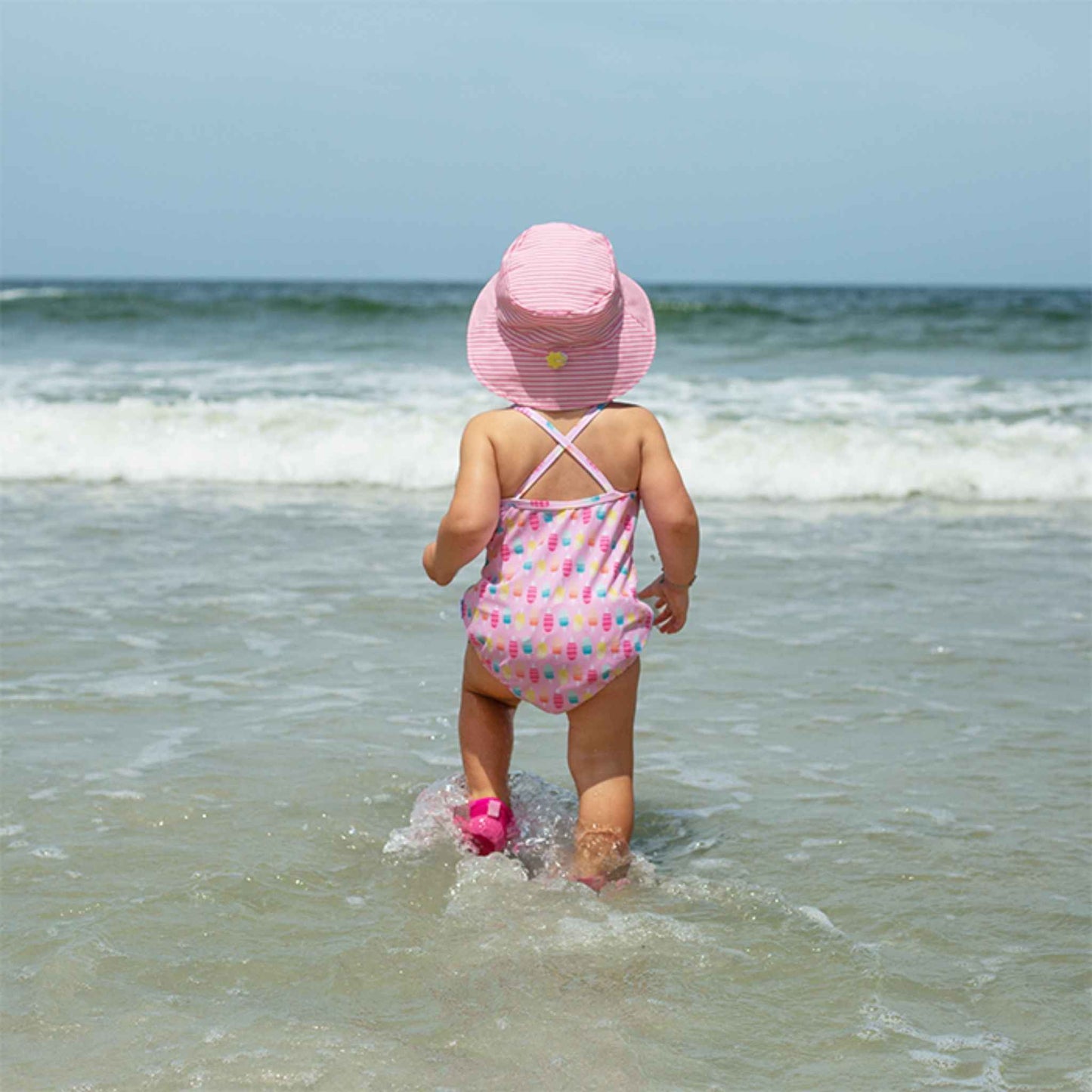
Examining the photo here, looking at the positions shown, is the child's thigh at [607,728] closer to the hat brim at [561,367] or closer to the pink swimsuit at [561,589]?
the pink swimsuit at [561,589]

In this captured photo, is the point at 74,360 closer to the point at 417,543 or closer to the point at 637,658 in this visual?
the point at 417,543

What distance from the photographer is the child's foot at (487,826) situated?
3104mm

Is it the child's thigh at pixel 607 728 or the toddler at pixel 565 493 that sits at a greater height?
the toddler at pixel 565 493

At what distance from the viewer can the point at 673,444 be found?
33.7 feet

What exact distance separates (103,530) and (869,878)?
16.8 ft

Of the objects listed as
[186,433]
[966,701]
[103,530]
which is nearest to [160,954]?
[966,701]

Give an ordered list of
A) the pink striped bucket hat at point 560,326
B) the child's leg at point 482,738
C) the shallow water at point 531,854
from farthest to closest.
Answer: the child's leg at point 482,738 < the pink striped bucket hat at point 560,326 < the shallow water at point 531,854

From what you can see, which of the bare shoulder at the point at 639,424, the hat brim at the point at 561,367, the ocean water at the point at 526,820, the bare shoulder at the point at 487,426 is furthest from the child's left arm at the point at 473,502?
the ocean water at the point at 526,820

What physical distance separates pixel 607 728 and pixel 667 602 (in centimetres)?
31

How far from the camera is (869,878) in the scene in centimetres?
316

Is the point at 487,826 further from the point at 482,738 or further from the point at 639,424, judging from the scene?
the point at 639,424

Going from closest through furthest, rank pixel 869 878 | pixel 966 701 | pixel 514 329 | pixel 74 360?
pixel 514 329 < pixel 869 878 < pixel 966 701 < pixel 74 360

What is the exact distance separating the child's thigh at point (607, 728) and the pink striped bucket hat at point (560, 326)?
24.5 inches

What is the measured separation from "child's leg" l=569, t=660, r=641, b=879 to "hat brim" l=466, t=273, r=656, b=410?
61 centimetres
